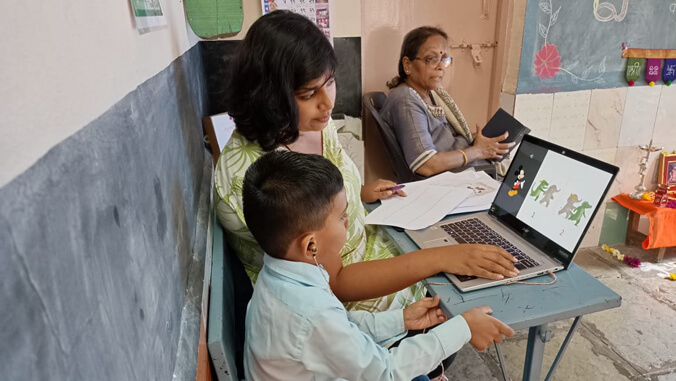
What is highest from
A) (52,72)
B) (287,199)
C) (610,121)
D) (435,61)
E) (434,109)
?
(52,72)

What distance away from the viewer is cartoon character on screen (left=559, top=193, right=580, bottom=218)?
994 millimetres

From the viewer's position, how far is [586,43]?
257cm

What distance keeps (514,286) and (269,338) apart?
0.52m

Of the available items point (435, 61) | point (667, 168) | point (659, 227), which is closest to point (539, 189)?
point (435, 61)

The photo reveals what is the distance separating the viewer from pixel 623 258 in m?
2.72

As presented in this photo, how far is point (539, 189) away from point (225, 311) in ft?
2.59

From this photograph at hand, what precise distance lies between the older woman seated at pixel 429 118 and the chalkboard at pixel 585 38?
0.68 meters

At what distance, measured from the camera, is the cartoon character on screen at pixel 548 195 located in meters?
1.05

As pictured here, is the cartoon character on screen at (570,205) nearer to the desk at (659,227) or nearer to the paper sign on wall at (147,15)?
the paper sign on wall at (147,15)

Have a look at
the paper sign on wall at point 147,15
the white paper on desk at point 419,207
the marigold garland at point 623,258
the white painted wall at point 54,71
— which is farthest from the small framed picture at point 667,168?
the white painted wall at point 54,71

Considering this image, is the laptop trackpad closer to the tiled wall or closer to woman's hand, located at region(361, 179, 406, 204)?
woman's hand, located at region(361, 179, 406, 204)

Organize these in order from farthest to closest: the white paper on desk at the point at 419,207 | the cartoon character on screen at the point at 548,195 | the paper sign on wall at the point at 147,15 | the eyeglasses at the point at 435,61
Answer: the eyeglasses at the point at 435,61, the white paper on desk at the point at 419,207, the cartoon character on screen at the point at 548,195, the paper sign on wall at the point at 147,15

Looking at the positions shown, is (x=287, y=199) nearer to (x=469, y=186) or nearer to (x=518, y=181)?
(x=518, y=181)

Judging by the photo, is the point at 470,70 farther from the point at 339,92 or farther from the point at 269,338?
the point at 269,338
